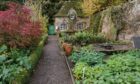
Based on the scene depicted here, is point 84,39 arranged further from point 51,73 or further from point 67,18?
point 67,18

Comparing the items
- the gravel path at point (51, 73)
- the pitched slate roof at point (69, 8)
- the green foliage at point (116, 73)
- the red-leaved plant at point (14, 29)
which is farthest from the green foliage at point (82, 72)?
the pitched slate roof at point (69, 8)

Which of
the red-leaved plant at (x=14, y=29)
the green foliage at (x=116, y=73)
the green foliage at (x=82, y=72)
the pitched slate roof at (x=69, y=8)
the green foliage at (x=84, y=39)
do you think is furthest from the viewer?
the pitched slate roof at (x=69, y=8)

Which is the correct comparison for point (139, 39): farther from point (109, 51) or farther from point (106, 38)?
point (106, 38)

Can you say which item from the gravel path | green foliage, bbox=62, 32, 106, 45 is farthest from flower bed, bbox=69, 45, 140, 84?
green foliage, bbox=62, 32, 106, 45

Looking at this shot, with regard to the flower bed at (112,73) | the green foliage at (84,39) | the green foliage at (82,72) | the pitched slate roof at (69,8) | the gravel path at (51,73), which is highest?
the pitched slate roof at (69,8)

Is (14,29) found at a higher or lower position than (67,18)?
higher

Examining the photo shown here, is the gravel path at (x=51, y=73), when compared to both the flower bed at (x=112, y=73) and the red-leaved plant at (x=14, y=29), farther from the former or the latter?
the red-leaved plant at (x=14, y=29)

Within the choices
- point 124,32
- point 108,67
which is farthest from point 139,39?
point 108,67

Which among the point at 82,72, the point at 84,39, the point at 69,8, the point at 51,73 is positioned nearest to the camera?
the point at 82,72

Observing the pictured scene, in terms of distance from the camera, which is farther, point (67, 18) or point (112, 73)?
point (67, 18)

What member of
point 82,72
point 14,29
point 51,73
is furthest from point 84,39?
point 82,72

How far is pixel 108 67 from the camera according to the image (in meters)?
9.77

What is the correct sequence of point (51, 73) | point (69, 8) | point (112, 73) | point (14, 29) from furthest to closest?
point (69, 8) → point (14, 29) → point (51, 73) → point (112, 73)

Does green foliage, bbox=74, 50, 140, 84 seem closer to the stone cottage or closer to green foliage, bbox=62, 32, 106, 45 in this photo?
green foliage, bbox=62, 32, 106, 45
